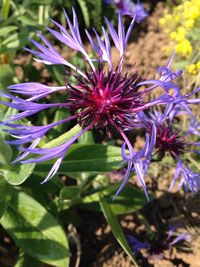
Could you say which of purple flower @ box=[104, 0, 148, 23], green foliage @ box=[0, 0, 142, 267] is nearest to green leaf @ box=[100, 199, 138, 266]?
green foliage @ box=[0, 0, 142, 267]

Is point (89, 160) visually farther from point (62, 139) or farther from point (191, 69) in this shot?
point (191, 69)

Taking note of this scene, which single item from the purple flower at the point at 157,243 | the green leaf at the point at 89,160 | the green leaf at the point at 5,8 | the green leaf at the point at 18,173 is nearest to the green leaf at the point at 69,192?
the green leaf at the point at 89,160

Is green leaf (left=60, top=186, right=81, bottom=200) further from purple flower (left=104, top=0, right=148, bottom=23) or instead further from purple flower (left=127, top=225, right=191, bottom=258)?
purple flower (left=104, top=0, right=148, bottom=23)

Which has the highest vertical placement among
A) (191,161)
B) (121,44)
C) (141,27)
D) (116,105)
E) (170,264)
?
(121,44)

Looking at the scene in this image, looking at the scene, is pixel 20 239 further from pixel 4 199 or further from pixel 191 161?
pixel 191 161

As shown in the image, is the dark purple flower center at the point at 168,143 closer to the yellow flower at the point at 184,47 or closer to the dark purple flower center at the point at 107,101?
the dark purple flower center at the point at 107,101

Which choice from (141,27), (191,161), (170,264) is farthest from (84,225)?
(141,27)

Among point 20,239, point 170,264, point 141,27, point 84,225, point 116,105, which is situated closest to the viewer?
point 116,105
